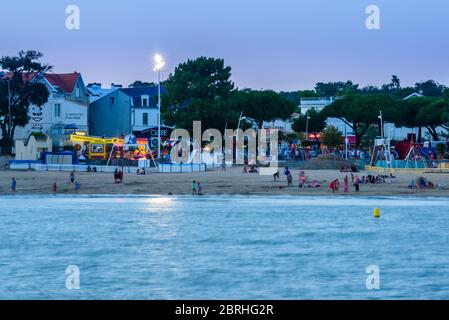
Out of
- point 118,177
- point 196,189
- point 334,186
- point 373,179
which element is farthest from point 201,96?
point 334,186

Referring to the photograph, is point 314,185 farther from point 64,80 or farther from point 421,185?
point 64,80

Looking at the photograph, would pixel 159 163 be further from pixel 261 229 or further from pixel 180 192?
pixel 261 229

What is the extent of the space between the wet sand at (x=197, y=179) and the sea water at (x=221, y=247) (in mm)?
977

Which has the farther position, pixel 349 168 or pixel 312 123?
pixel 312 123

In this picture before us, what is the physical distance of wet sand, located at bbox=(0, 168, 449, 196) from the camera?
53.6m

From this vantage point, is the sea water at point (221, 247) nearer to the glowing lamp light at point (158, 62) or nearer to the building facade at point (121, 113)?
the glowing lamp light at point (158, 62)

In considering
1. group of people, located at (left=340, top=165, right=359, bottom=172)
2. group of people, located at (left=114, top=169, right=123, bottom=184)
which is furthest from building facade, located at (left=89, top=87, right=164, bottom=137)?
group of people, located at (left=114, top=169, right=123, bottom=184)

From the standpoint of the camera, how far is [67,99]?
290ft

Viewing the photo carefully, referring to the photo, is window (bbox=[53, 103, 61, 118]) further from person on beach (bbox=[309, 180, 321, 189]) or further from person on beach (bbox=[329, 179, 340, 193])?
person on beach (bbox=[329, 179, 340, 193])

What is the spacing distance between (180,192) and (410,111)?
171 ft

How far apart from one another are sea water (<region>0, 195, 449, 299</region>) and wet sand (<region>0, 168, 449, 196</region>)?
3.21 ft

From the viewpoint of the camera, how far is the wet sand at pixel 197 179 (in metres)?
53.6

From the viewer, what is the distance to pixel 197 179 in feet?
197

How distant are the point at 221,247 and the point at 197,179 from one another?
80.8ft
